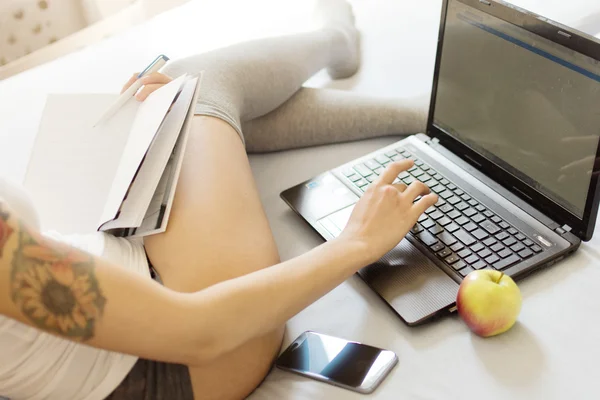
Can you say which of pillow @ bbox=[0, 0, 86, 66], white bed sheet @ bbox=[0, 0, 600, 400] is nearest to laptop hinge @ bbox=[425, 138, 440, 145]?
white bed sheet @ bbox=[0, 0, 600, 400]

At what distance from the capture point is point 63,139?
3.08 feet

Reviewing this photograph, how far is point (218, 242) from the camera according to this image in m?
0.77

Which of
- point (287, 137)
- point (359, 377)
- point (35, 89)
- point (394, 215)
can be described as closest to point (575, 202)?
point (394, 215)

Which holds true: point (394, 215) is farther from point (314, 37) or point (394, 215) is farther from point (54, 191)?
point (314, 37)

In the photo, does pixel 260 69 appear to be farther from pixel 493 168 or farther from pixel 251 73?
pixel 493 168

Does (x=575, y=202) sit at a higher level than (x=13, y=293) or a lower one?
lower

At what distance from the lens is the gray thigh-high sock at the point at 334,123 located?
1.10 m

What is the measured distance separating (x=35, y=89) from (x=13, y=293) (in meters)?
0.89

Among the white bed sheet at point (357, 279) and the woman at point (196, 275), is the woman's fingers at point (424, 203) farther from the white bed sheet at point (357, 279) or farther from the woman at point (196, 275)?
the white bed sheet at point (357, 279)

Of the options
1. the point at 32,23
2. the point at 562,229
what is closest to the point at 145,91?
the point at 562,229

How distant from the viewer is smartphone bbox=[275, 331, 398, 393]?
0.71m

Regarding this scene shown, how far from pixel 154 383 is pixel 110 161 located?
0.35 meters

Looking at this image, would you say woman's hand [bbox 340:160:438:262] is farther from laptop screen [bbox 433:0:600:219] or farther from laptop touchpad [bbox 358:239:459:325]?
laptop screen [bbox 433:0:600:219]

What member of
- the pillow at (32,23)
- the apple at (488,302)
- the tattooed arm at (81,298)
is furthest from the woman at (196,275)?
the pillow at (32,23)
